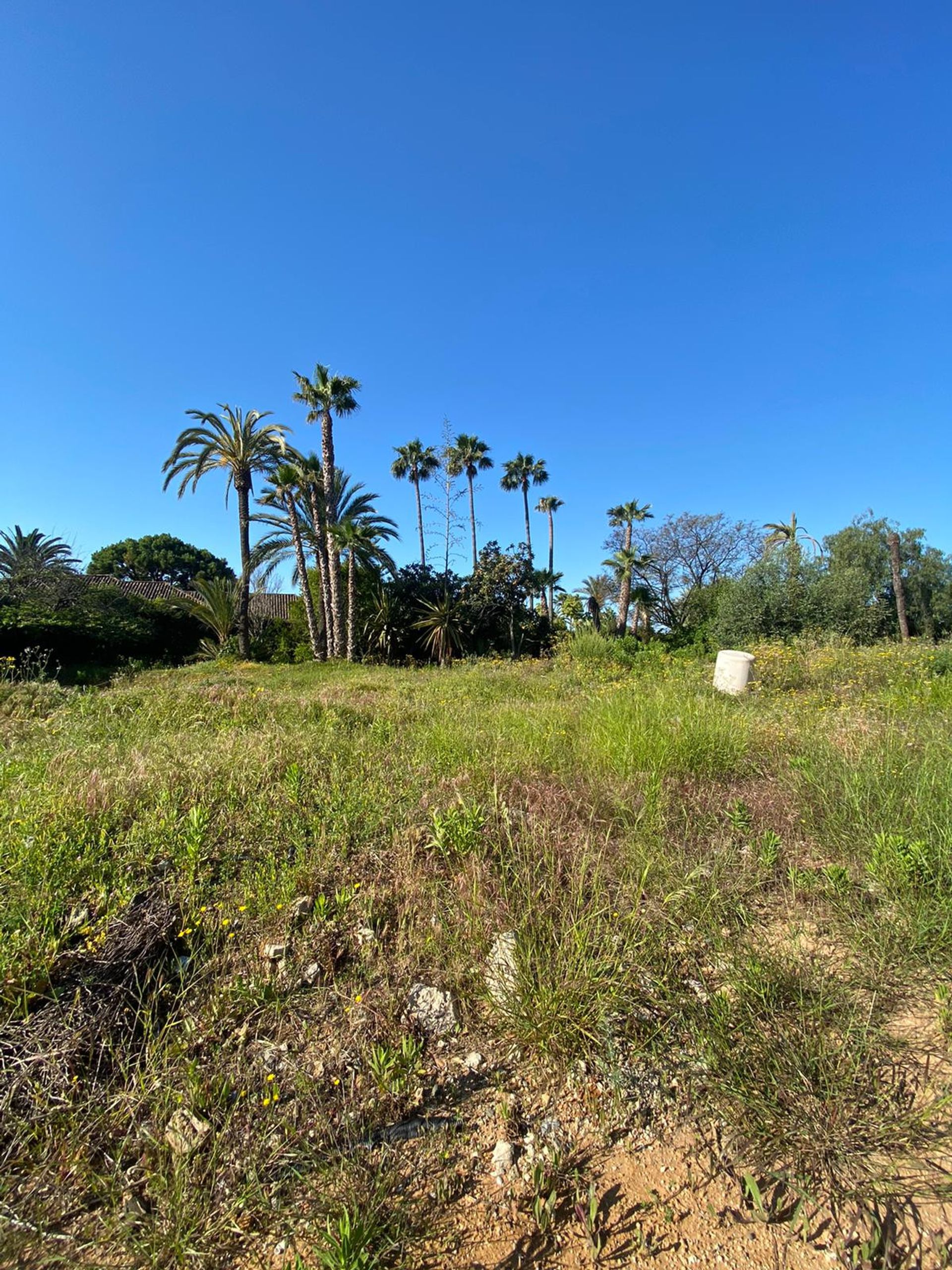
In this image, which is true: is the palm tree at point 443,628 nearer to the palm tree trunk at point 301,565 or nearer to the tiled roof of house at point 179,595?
the palm tree trunk at point 301,565

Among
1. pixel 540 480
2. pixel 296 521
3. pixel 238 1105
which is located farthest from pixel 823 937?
pixel 540 480

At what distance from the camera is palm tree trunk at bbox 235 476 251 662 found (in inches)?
717

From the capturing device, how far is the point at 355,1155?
1.31 meters

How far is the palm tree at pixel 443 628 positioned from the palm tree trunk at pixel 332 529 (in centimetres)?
325

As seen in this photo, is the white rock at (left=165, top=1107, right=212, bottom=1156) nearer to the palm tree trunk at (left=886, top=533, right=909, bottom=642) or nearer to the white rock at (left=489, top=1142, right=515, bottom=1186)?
the white rock at (left=489, top=1142, right=515, bottom=1186)

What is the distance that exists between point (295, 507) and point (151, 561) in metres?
32.0

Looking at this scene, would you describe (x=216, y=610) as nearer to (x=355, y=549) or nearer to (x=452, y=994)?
Result: (x=355, y=549)

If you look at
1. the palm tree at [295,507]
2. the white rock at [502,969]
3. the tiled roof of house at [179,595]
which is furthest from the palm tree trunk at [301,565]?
the white rock at [502,969]

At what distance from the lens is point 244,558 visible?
1855cm

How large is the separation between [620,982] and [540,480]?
1406 inches

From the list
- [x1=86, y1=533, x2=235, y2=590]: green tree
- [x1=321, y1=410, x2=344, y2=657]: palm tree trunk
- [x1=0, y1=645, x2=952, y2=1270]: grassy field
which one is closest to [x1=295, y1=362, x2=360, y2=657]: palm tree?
[x1=321, y1=410, x2=344, y2=657]: palm tree trunk

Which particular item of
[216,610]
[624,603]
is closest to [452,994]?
[216,610]

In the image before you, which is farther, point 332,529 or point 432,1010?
point 332,529

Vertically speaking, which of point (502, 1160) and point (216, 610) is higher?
point (216, 610)
